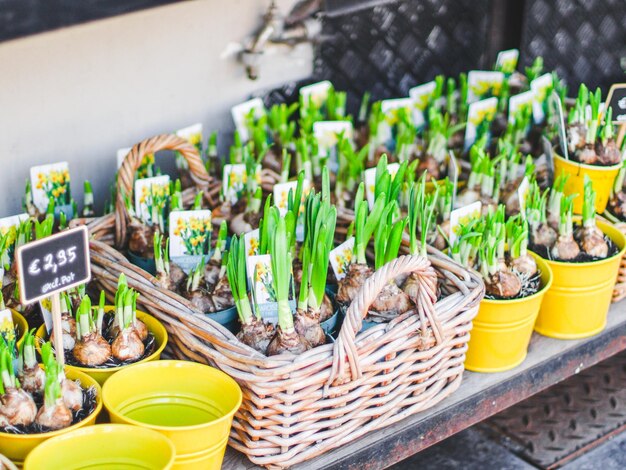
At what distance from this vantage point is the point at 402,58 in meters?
3.23

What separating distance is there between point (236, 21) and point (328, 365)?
143 centimetres

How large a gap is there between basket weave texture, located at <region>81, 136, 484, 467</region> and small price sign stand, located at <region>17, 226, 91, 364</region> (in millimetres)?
274

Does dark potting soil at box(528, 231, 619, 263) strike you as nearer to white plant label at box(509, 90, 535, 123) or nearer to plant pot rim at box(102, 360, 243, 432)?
white plant label at box(509, 90, 535, 123)

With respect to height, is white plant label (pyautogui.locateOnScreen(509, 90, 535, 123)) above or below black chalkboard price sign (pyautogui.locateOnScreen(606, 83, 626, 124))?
below

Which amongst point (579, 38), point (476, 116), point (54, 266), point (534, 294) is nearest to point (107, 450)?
point (54, 266)

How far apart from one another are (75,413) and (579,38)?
287 centimetres

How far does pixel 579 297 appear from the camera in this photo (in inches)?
89.6

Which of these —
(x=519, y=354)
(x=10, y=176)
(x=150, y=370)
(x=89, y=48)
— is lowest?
(x=519, y=354)

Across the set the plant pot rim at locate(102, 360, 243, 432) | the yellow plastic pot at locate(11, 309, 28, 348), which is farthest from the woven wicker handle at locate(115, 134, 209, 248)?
the plant pot rim at locate(102, 360, 243, 432)

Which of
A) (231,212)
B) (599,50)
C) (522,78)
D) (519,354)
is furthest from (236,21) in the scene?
(599,50)

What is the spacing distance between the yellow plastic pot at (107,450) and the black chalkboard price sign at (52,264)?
254mm

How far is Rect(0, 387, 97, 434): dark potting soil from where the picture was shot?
149 centimetres

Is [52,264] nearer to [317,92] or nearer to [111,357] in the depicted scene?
[111,357]

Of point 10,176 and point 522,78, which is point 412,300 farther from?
point 522,78
